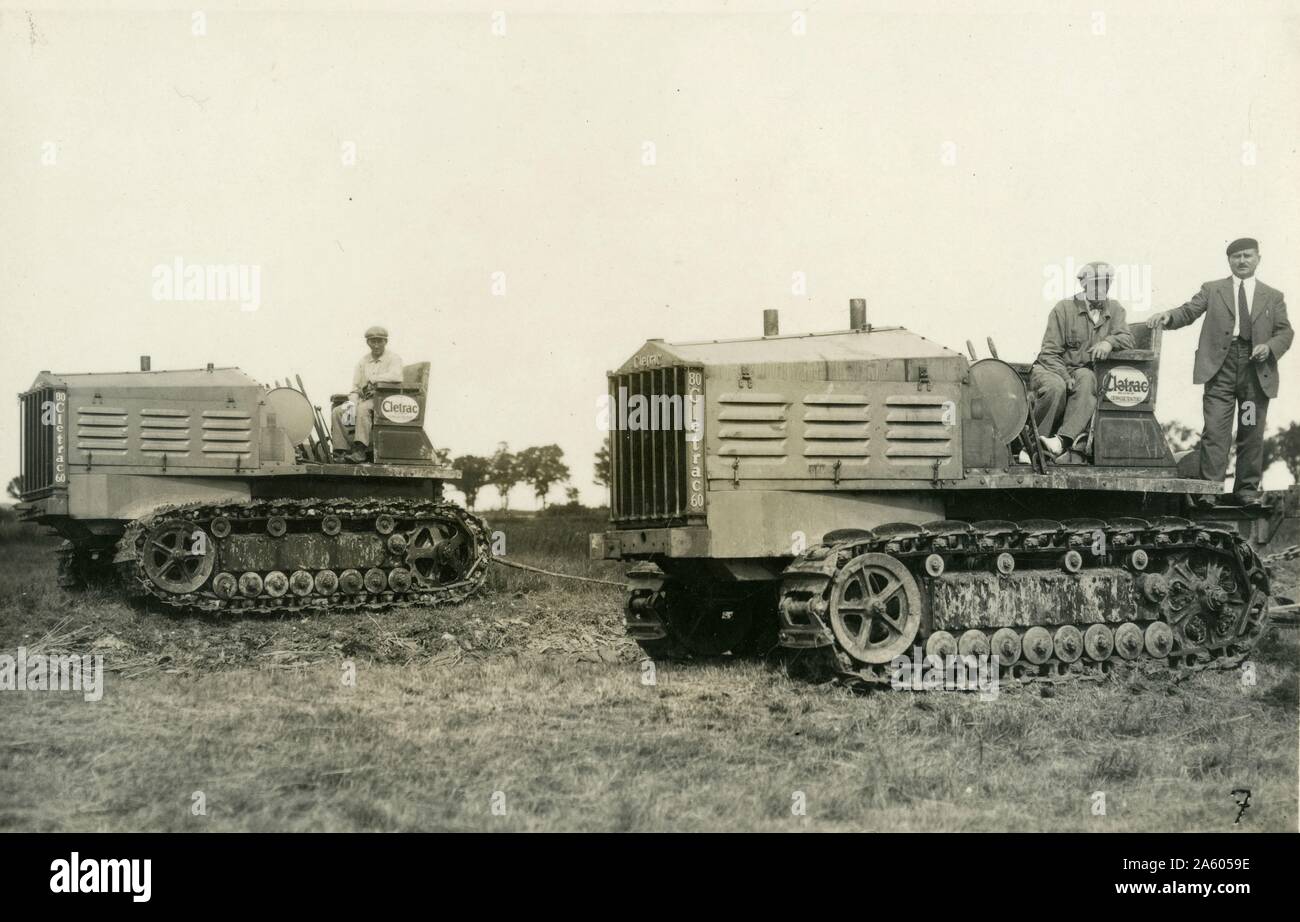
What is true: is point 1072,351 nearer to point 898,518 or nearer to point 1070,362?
point 1070,362

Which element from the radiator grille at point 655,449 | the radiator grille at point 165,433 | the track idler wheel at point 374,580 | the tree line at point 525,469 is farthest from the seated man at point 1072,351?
the tree line at point 525,469

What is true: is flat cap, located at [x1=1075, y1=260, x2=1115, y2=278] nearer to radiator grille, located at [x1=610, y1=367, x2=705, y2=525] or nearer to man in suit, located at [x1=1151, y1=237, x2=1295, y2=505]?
man in suit, located at [x1=1151, y1=237, x2=1295, y2=505]

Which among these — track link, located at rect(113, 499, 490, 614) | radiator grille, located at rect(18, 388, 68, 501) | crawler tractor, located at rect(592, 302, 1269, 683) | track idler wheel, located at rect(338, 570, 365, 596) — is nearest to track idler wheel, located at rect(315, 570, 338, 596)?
track link, located at rect(113, 499, 490, 614)

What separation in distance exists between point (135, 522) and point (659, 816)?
34.8 feet

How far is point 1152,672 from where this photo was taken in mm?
12867

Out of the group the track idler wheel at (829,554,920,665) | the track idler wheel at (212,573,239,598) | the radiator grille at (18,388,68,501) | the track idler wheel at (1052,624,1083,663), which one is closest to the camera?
the track idler wheel at (829,554,920,665)

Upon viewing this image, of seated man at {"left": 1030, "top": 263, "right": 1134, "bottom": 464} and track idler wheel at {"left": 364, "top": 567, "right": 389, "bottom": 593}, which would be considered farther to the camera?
track idler wheel at {"left": 364, "top": 567, "right": 389, "bottom": 593}

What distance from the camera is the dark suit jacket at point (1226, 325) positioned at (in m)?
13.1

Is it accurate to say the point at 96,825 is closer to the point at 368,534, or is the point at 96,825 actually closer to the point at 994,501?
the point at 994,501

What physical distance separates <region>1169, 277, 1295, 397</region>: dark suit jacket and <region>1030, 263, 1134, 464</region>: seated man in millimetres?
612

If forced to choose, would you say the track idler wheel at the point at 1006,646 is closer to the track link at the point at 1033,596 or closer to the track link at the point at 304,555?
the track link at the point at 1033,596

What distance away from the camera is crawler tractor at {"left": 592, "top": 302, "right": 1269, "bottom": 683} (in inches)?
478

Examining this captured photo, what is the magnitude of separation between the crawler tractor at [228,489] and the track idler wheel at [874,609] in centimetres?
782
